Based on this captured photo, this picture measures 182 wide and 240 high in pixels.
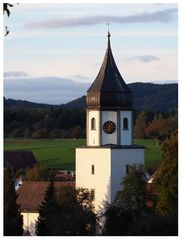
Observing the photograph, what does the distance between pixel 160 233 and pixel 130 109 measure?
34063 millimetres

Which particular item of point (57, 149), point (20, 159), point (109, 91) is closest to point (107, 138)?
point (109, 91)

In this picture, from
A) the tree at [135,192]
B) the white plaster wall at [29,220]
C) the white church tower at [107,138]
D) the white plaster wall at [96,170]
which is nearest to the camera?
the tree at [135,192]

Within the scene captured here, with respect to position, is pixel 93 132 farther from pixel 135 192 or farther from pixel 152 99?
pixel 152 99

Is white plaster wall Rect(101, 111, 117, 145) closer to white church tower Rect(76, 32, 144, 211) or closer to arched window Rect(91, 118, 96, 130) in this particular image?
white church tower Rect(76, 32, 144, 211)

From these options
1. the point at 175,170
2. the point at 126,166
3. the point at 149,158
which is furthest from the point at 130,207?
the point at 149,158

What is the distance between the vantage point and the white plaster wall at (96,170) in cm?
6094

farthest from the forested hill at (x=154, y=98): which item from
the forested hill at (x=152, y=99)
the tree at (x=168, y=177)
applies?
the tree at (x=168, y=177)

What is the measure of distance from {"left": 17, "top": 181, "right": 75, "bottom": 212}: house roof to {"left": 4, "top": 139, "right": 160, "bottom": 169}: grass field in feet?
66.2

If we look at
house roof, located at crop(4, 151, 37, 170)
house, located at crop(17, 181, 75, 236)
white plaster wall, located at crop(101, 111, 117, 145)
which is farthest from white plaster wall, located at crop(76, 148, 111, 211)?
house roof, located at crop(4, 151, 37, 170)

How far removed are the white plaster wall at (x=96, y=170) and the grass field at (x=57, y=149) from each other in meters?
24.5

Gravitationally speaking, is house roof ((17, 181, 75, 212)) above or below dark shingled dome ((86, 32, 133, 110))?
below

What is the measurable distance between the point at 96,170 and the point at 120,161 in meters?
1.34

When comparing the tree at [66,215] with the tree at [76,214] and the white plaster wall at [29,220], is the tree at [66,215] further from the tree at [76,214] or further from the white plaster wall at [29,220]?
the white plaster wall at [29,220]

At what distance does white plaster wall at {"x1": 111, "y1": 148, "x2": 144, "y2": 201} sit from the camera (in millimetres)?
61138
